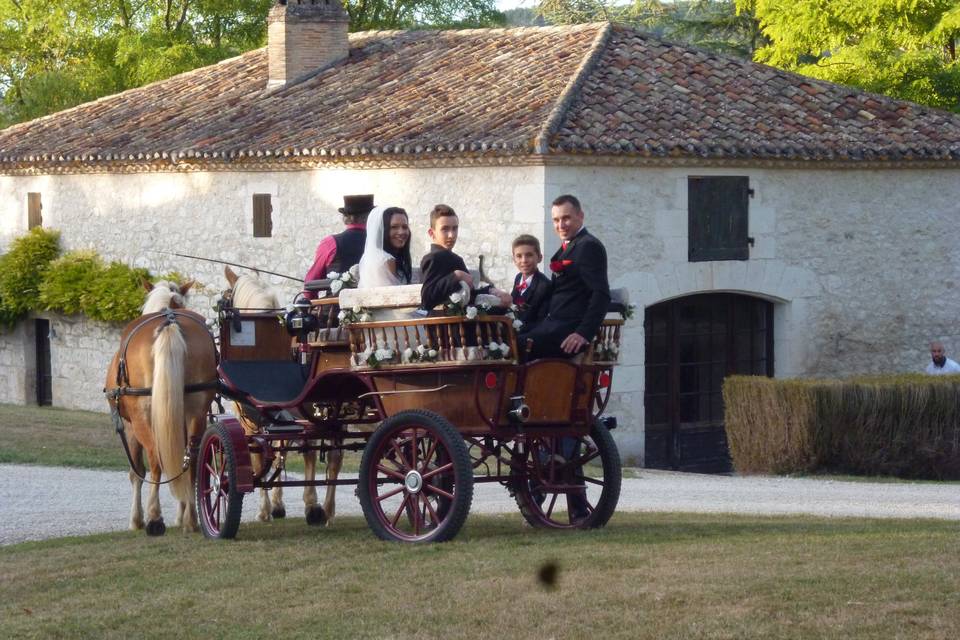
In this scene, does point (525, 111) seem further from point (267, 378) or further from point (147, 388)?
point (147, 388)

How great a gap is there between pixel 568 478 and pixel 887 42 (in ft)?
59.3

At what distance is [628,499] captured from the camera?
13.1m

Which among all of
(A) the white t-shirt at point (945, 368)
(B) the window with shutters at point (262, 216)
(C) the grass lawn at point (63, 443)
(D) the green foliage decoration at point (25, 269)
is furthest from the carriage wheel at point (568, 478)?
(D) the green foliage decoration at point (25, 269)

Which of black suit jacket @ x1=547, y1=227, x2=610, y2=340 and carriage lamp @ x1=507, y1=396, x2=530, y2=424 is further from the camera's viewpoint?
black suit jacket @ x1=547, y1=227, x2=610, y2=340

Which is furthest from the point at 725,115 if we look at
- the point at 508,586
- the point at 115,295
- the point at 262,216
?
the point at 508,586

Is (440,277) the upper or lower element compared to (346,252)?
lower

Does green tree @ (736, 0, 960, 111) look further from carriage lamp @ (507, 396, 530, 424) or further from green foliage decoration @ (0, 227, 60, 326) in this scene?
carriage lamp @ (507, 396, 530, 424)

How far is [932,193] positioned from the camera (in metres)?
21.3

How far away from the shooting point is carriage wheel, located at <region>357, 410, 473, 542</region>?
8305 millimetres

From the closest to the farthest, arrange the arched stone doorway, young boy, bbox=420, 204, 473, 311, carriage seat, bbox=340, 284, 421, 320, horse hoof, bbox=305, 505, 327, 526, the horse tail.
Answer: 1. young boy, bbox=420, 204, 473, 311
2. carriage seat, bbox=340, 284, 421, 320
3. the horse tail
4. horse hoof, bbox=305, 505, 327, 526
5. the arched stone doorway

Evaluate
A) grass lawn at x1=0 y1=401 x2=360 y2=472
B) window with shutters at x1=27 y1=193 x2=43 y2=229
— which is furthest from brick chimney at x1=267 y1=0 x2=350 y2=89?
grass lawn at x1=0 y1=401 x2=360 y2=472

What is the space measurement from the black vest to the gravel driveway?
2.17m

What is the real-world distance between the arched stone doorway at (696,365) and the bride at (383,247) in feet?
35.0

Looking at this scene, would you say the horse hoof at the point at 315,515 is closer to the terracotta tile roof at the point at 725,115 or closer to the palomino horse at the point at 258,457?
the palomino horse at the point at 258,457
